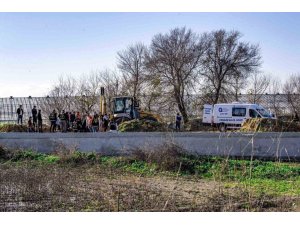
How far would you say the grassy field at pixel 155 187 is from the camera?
860cm

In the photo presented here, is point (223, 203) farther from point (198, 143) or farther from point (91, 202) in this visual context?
point (198, 143)

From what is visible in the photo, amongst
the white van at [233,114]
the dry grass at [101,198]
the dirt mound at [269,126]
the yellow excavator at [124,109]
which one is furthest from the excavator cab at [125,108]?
the dry grass at [101,198]

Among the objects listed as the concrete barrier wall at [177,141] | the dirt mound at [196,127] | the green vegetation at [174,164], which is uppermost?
the dirt mound at [196,127]

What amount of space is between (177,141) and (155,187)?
7645mm

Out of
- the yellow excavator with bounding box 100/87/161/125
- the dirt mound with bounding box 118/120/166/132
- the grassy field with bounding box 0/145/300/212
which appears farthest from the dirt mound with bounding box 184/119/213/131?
the grassy field with bounding box 0/145/300/212

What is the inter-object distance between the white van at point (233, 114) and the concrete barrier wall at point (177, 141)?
36.1 feet

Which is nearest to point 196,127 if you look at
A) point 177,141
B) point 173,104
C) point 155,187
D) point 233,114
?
point 233,114

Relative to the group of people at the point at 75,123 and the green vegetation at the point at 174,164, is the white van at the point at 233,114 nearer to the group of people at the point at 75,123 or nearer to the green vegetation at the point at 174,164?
the group of people at the point at 75,123

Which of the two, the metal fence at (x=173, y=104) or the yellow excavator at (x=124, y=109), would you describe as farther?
the metal fence at (x=173, y=104)

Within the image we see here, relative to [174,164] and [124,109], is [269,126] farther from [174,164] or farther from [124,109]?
[124,109]

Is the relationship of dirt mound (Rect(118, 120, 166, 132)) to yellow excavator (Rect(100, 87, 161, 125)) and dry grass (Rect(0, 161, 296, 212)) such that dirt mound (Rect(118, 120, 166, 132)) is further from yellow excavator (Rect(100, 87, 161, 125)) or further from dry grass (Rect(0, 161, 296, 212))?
dry grass (Rect(0, 161, 296, 212))

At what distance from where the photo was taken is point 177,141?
19375 millimetres

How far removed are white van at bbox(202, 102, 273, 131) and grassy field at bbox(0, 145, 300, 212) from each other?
1436 cm

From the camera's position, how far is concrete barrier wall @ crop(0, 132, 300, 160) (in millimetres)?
19297
